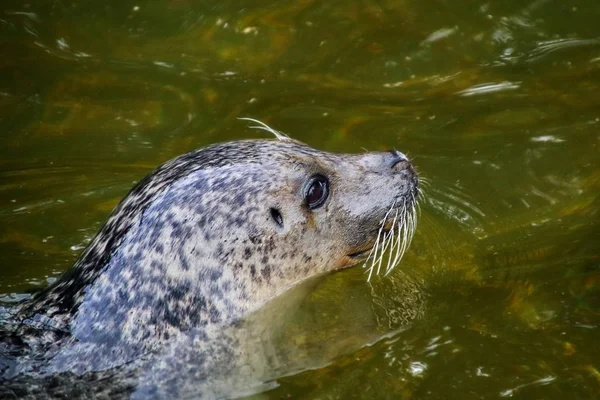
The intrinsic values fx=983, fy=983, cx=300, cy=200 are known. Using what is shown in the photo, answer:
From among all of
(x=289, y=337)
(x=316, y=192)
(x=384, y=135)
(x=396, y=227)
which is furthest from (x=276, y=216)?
(x=384, y=135)

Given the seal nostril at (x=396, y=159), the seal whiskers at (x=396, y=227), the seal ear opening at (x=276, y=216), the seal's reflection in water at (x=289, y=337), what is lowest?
the seal's reflection in water at (x=289, y=337)

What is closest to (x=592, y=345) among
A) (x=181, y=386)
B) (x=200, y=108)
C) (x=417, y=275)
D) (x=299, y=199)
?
(x=417, y=275)

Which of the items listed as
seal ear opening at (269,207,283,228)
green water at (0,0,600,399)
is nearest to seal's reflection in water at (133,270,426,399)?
green water at (0,0,600,399)

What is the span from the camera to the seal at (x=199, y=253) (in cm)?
463

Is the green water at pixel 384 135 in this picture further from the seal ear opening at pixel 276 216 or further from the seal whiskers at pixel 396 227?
the seal ear opening at pixel 276 216

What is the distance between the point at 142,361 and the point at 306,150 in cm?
Answer: 147

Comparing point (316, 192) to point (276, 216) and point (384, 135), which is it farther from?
point (384, 135)

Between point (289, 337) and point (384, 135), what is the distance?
233 cm

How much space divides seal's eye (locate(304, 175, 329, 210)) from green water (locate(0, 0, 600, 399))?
632 millimetres

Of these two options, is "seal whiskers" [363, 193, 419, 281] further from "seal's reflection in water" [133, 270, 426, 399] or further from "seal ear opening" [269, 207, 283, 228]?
"seal ear opening" [269, 207, 283, 228]

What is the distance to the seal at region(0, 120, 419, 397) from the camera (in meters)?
4.63

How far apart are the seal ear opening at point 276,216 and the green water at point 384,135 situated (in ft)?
1.97

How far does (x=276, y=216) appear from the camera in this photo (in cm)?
504

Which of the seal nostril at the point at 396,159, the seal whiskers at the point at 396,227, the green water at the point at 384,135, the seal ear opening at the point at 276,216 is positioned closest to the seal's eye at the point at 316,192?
the seal ear opening at the point at 276,216
